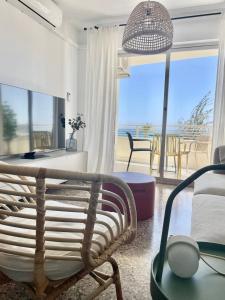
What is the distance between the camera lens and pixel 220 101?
3.41 meters

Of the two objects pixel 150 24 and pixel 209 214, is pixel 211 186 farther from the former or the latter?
pixel 150 24

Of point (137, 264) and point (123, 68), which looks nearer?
point (137, 264)

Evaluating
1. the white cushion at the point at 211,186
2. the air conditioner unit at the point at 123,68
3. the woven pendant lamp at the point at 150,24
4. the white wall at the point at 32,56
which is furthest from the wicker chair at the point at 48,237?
the air conditioner unit at the point at 123,68

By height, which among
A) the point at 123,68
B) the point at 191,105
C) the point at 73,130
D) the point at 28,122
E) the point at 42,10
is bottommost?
the point at 73,130

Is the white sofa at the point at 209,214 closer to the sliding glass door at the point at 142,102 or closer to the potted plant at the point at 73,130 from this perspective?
the sliding glass door at the point at 142,102

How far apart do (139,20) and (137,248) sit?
75.5 inches

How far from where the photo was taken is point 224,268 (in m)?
0.69

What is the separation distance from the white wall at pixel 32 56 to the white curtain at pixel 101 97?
375 millimetres

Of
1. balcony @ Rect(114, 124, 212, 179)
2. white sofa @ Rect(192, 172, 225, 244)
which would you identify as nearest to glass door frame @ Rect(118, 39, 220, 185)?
balcony @ Rect(114, 124, 212, 179)

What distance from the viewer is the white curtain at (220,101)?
3379mm

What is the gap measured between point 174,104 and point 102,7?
180 centimetres

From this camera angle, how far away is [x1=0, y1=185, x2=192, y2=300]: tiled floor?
1293mm

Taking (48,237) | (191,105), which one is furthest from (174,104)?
(48,237)

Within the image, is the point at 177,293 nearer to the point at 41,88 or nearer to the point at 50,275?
the point at 50,275
